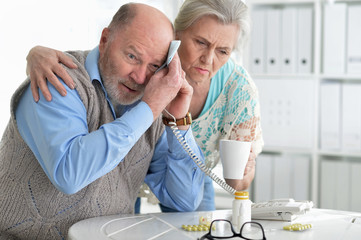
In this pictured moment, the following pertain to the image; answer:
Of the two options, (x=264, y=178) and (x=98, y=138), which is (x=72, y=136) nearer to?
(x=98, y=138)

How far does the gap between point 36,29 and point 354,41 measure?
2333 mm

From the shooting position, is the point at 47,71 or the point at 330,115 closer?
the point at 47,71

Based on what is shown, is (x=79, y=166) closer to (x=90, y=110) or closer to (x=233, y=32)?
(x=90, y=110)

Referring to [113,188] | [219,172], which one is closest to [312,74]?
[219,172]

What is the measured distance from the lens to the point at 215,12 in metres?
1.84

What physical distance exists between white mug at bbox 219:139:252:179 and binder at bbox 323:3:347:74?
83.4 inches

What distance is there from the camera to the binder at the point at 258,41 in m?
3.42

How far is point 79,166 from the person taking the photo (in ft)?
4.17

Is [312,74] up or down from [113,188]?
up

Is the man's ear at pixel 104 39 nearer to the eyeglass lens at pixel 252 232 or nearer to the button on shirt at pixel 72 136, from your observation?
the button on shirt at pixel 72 136

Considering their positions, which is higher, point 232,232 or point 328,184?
point 232,232

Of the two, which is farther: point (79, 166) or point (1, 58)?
point (1, 58)

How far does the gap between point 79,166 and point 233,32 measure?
0.92 meters

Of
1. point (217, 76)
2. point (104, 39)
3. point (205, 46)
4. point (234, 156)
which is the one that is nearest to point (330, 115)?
point (217, 76)
